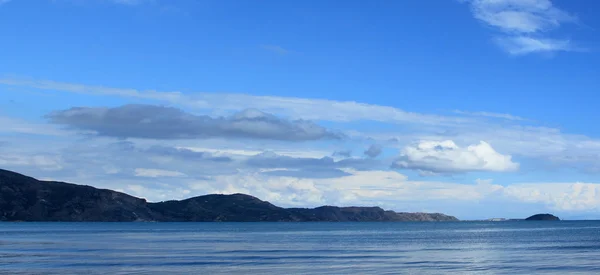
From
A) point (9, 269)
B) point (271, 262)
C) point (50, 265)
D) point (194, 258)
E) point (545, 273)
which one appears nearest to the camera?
point (545, 273)

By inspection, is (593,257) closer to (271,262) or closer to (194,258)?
(271,262)

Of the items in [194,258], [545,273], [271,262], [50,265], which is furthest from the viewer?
[194,258]

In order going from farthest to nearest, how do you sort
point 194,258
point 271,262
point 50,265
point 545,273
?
1. point 194,258
2. point 271,262
3. point 50,265
4. point 545,273

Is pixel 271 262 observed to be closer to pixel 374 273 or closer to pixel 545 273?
pixel 374 273

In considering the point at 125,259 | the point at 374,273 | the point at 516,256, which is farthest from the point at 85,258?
the point at 516,256

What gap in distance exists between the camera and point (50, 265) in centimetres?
7856

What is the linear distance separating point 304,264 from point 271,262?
5.37 metres

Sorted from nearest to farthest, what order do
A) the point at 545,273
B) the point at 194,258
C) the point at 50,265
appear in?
the point at 545,273, the point at 50,265, the point at 194,258

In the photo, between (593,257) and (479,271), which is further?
(593,257)

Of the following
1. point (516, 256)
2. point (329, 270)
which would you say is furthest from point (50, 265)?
point (516, 256)

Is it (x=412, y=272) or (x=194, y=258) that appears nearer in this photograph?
(x=412, y=272)

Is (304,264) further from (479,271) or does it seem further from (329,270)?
(479,271)

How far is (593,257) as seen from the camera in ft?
290

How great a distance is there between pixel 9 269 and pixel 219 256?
30.9m
